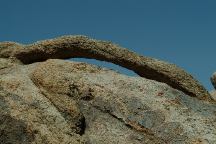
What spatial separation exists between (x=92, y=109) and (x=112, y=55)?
4101 millimetres

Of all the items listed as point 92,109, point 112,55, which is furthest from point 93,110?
point 112,55

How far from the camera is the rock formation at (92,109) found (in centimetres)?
1448

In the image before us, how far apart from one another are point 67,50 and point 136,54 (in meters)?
2.68

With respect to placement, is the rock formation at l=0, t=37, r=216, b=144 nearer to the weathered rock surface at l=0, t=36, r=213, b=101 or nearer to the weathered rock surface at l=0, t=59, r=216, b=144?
the weathered rock surface at l=0, t=59, r=216, b=144

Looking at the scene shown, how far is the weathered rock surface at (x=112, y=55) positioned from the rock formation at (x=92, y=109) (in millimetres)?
1560

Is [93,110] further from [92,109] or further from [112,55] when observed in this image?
[112,55]

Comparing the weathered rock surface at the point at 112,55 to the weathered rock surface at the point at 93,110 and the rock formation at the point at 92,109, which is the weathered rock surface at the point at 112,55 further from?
the weathered rock surface at the point at 93,110

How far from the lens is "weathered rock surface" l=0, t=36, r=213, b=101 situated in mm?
19391

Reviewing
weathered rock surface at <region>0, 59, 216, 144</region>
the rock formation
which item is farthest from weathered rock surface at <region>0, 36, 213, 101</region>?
weathered rock surface at <region>0, 59, 216, 144</region>

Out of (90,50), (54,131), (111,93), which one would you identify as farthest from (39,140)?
(90,50)

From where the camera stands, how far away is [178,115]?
51.1ft

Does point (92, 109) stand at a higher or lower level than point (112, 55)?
lower

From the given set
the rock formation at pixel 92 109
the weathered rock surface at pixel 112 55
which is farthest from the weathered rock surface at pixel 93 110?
the weathered rock surface at pixel 112 55

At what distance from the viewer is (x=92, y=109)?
15.8 metres
